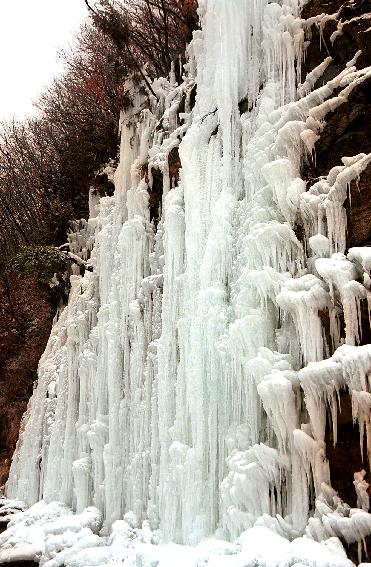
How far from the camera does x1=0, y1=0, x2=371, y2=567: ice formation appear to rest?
3871 millimetres

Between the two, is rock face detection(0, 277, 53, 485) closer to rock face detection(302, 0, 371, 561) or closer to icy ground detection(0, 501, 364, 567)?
icy ground detection(0, 501, 364, 567)

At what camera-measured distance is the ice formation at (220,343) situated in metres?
3.87

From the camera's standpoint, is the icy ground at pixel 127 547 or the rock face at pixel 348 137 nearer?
the icy ground at pixel 127 547

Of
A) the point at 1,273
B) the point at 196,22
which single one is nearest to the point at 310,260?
the point at 196,22

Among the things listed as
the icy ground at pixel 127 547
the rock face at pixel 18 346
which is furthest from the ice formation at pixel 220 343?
the rock face at pixel 18 346

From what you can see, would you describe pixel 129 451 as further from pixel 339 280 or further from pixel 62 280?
pixel 62 280

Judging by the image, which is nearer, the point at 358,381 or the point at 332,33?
the point at 358,381

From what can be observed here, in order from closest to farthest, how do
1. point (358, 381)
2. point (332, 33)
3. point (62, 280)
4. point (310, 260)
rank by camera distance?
1. point (358, 381)
2. point (310, 260)
3. point (332, 33)
4. point (62, 280)

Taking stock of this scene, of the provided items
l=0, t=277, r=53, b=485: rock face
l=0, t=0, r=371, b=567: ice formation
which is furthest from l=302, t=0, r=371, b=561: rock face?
l=0, t=277, r=53, b=485: rock face

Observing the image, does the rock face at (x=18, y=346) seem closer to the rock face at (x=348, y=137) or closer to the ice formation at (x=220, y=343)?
the ice formation at (x=220, y=343)

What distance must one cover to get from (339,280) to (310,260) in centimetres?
53

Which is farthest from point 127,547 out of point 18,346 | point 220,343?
point 18,346

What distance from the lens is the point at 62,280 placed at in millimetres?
9922

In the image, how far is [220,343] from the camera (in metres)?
4.84
